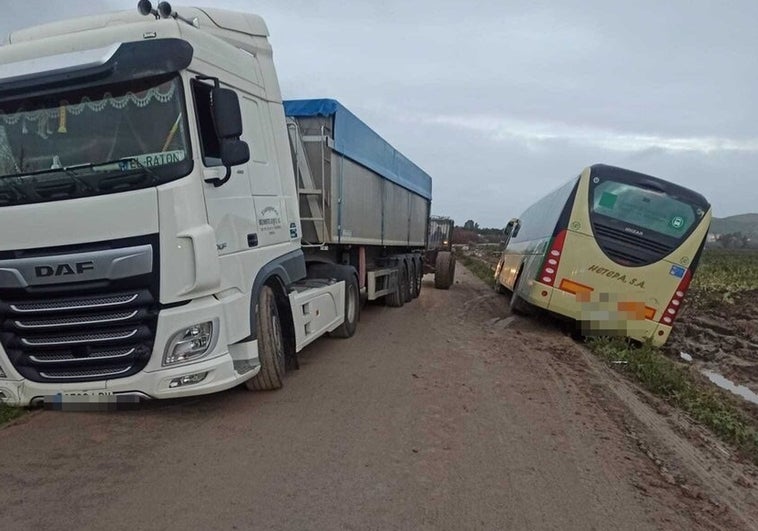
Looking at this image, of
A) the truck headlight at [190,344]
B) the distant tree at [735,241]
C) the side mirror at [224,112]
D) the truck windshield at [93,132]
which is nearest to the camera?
the truck windshield at [93,132]

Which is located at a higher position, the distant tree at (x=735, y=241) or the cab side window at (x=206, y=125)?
the cab side window at (x=206, y=125)

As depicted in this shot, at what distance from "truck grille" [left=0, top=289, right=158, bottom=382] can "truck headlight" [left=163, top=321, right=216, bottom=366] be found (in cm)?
16

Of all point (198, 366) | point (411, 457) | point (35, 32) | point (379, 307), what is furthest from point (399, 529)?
point (379, 307)

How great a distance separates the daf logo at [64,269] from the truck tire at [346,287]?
410cm

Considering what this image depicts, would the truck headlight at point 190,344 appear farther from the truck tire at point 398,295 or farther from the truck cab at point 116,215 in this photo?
the truck tire at point 398,295

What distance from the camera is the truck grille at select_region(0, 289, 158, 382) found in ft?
13.7

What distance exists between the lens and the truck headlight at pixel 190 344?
4277 millimetres

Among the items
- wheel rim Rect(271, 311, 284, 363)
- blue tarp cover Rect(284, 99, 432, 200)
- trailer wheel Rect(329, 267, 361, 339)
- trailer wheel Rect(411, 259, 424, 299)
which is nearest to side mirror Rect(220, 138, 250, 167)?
wheel rim Rect(271, 311, 284, 363)

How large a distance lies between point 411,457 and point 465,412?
4.01 ft

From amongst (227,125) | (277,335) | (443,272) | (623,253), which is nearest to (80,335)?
(277,335)

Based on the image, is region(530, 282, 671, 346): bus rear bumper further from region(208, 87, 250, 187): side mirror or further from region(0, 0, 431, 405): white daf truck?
region(208, 87, 250, 187): side mirror

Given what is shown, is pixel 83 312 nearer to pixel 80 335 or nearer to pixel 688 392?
pixel 80 335

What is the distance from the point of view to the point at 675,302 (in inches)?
340

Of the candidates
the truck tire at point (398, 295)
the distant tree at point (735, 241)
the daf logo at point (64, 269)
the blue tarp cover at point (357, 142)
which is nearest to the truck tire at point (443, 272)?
the blue tarp cover at point (357, 142)
